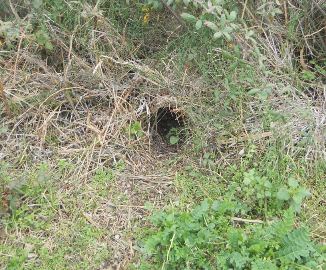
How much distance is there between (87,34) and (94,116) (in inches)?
22.5

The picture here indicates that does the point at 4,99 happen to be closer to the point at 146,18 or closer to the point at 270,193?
the point at 146,18

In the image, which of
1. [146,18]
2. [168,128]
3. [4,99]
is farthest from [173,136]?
[4,99]

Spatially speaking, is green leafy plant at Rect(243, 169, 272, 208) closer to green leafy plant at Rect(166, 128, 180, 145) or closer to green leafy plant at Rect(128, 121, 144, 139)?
green leafy plant at Rect(166, 128, 180, 145)

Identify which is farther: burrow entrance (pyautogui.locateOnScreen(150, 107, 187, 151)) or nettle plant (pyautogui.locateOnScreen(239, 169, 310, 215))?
burrow entrance (pyautogui.locateOnScreen(150, 107, 187, 151))

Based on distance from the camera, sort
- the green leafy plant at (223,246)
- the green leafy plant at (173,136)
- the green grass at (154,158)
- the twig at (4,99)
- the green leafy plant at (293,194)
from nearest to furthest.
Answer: the green leafy plant at (223,246) → the green grass at (154,158) → the green leafy plant at (293,194) → the twig at (4,99) → the green leafy plant at (173,136)

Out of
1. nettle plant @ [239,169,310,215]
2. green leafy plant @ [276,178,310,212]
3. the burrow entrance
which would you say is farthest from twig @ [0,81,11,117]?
green leafy plant @ [276,178,310,212]

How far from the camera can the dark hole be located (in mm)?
3205

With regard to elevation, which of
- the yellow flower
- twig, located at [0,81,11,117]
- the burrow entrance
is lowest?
the burrow entrance

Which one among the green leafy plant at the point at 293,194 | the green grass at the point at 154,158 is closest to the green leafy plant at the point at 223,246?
the green grass at the point at 154,158

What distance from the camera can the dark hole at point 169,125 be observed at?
321cm

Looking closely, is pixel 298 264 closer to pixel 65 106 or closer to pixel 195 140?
pixel 195 140

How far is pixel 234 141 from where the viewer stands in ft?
10.0

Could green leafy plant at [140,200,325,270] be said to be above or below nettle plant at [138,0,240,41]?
below

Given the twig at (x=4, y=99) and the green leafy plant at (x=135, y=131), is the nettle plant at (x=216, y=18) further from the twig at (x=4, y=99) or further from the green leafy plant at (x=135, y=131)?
the twig at (x=4, y=99)
